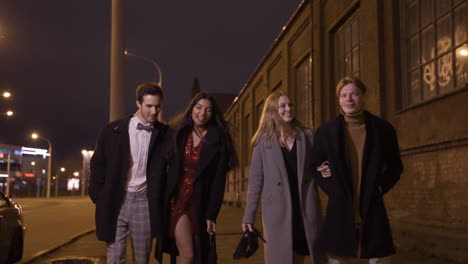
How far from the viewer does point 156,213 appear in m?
4.49

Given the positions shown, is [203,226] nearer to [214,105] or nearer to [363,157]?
[214,105]

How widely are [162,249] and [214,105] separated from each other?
130 centimetres

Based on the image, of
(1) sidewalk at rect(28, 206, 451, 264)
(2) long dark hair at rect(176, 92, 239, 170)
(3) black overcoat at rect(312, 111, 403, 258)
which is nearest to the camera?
(3) black overcoat at rect(312, 111, 403, 258)

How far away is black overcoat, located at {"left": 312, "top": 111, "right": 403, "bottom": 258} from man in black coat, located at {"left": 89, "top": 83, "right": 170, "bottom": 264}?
4.37ft

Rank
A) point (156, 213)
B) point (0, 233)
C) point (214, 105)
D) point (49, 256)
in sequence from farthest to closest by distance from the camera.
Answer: point (49, 256)
point (0, 233)
point (214, 105)
point (156, 213)

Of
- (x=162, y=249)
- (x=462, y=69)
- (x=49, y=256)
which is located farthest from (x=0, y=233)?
(x=462, y=69)

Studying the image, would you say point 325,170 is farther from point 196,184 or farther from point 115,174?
point 115,174

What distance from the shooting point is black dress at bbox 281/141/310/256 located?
4.50m

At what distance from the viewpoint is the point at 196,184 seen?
15.5 feet

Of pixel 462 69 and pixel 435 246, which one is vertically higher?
pixel 462 69

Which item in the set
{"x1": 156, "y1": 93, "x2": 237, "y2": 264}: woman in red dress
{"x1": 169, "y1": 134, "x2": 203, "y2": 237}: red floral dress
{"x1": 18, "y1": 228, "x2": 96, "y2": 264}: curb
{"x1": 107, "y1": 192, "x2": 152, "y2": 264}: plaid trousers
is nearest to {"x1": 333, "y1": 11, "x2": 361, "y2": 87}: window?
{"x1": 18, "y1": 228, "x2": 96, "y2": 264}: curb

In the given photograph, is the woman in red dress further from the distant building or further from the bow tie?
the distant building

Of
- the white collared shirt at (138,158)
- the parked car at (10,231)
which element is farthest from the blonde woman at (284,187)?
the parked car at (10,231)

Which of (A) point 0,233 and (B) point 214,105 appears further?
(A) point 0,233
